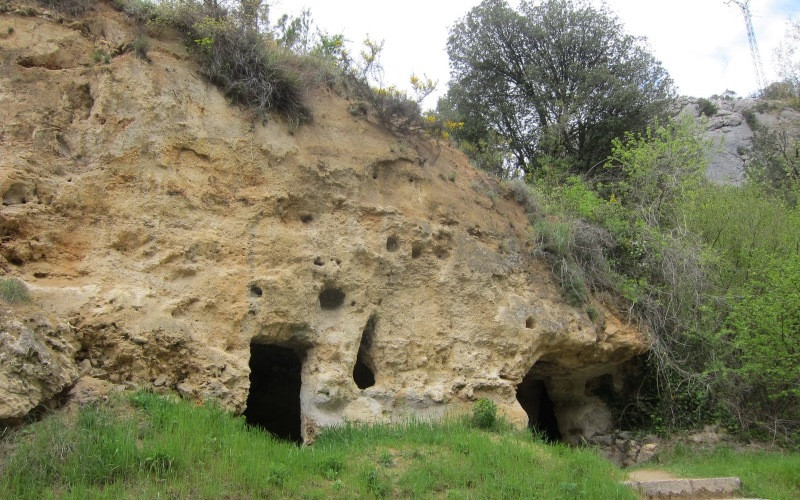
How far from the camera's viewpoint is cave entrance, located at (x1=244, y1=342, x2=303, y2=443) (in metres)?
10.8

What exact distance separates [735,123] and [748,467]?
872 inches

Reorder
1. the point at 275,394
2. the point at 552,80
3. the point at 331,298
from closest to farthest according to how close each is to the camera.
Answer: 1. the point at 331,298
2. the point at 275,394
3. the point at 552,80

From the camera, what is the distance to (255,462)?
6.48 m

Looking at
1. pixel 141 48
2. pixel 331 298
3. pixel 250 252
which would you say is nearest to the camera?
pixel 250 252

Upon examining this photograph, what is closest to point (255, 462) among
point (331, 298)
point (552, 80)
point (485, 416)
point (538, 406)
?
point (331, 298)

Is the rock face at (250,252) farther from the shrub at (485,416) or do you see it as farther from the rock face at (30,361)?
the shrub at (485,416)

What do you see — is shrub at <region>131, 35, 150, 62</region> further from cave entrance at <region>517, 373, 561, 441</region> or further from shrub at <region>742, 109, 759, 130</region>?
shrub at <region>742, 109, 759, 130</region>

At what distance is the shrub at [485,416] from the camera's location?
345 inches

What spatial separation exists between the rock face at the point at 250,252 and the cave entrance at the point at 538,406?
6.16 ft

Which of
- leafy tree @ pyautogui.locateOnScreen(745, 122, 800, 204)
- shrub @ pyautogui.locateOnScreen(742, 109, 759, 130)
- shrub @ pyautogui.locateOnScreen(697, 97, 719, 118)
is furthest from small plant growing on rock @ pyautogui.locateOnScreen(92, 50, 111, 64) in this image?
shrub @ pyautogui.locateOnScreen(697, 97, 719, 118)

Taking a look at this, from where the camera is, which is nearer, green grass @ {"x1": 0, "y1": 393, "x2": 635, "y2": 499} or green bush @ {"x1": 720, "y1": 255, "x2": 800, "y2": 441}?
green grass @ {"x1": 0, "y1": 393, "x2": 635, "y2": 499}

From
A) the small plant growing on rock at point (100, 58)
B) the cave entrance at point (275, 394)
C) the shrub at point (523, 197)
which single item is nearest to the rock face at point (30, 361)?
the small plant growing on rock at point (100, 58)

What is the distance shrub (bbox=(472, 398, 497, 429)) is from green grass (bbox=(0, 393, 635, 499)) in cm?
31

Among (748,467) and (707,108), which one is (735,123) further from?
(748,467)
